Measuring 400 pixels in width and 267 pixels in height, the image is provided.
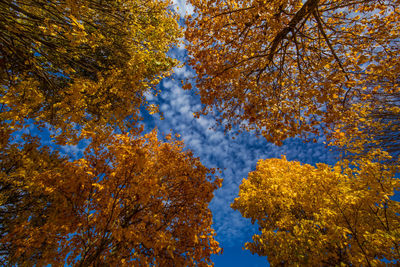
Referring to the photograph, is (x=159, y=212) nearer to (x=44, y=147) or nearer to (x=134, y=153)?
(x=134, y=153)

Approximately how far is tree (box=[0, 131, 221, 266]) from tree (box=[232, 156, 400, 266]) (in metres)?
3.86

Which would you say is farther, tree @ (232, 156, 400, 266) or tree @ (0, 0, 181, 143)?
tree @ (0, 0, 181, 143)

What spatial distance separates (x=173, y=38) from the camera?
8781 millimetres

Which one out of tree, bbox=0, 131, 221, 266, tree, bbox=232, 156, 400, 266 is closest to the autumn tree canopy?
tree, bbox=0, 131, 221, 266

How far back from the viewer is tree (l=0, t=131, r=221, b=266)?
4984mm

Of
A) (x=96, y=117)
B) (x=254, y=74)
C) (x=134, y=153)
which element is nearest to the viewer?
(x=134, y=153)

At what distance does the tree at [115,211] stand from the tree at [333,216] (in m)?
3.86

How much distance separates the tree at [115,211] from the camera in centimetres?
498

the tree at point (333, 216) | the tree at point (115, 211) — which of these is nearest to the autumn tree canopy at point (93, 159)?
Answer: the tree at point (115, 211)

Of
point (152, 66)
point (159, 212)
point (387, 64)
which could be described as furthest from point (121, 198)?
point (387, 64)

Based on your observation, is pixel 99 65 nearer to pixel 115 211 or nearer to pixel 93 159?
pixel 93 159

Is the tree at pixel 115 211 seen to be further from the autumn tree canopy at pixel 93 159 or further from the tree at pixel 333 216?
the tree at pixel 333 216

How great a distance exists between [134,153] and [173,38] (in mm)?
7169

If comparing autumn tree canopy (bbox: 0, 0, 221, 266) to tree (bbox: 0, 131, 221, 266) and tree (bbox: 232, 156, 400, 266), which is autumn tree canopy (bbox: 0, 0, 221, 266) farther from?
tree (bbox: 232, 156, 400, 266)
